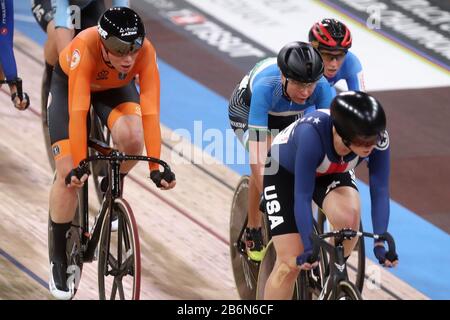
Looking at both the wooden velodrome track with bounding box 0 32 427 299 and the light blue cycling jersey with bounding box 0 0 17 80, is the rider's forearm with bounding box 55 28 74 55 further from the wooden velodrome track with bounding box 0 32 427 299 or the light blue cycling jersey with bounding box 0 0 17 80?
the wooden velodrome track with bounding box 0 32 427 299

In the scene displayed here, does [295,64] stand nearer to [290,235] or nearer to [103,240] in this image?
[290,235]

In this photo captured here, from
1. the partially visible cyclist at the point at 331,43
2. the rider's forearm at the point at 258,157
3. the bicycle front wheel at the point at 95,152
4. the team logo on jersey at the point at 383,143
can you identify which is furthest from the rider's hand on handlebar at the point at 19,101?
the team logo on jersey at the point at 383,143

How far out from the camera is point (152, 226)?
285 inches

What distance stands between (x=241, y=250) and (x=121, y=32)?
1.53 meters

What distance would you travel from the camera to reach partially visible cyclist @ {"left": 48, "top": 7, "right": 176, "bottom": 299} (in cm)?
561

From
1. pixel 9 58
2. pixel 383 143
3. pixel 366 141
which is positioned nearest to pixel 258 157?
pixel 383 143

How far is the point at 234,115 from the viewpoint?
634 cm

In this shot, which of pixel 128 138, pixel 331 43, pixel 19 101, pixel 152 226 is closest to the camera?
pixel 128 138

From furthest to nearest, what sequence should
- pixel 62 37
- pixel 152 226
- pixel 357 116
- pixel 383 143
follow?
pixel 152 226 < pixel 62 37 < pixel 383 143 < pixel 357 116

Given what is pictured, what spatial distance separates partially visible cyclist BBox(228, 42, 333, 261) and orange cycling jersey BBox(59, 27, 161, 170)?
477 millimetres

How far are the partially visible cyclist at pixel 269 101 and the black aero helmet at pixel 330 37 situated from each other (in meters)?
0.35

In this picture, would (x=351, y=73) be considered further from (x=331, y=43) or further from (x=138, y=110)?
(x=138, y=110)

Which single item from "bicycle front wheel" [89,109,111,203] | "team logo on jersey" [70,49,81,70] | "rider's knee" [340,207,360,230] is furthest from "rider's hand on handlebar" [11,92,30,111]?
"rider's knee" [340,207,360,230]
